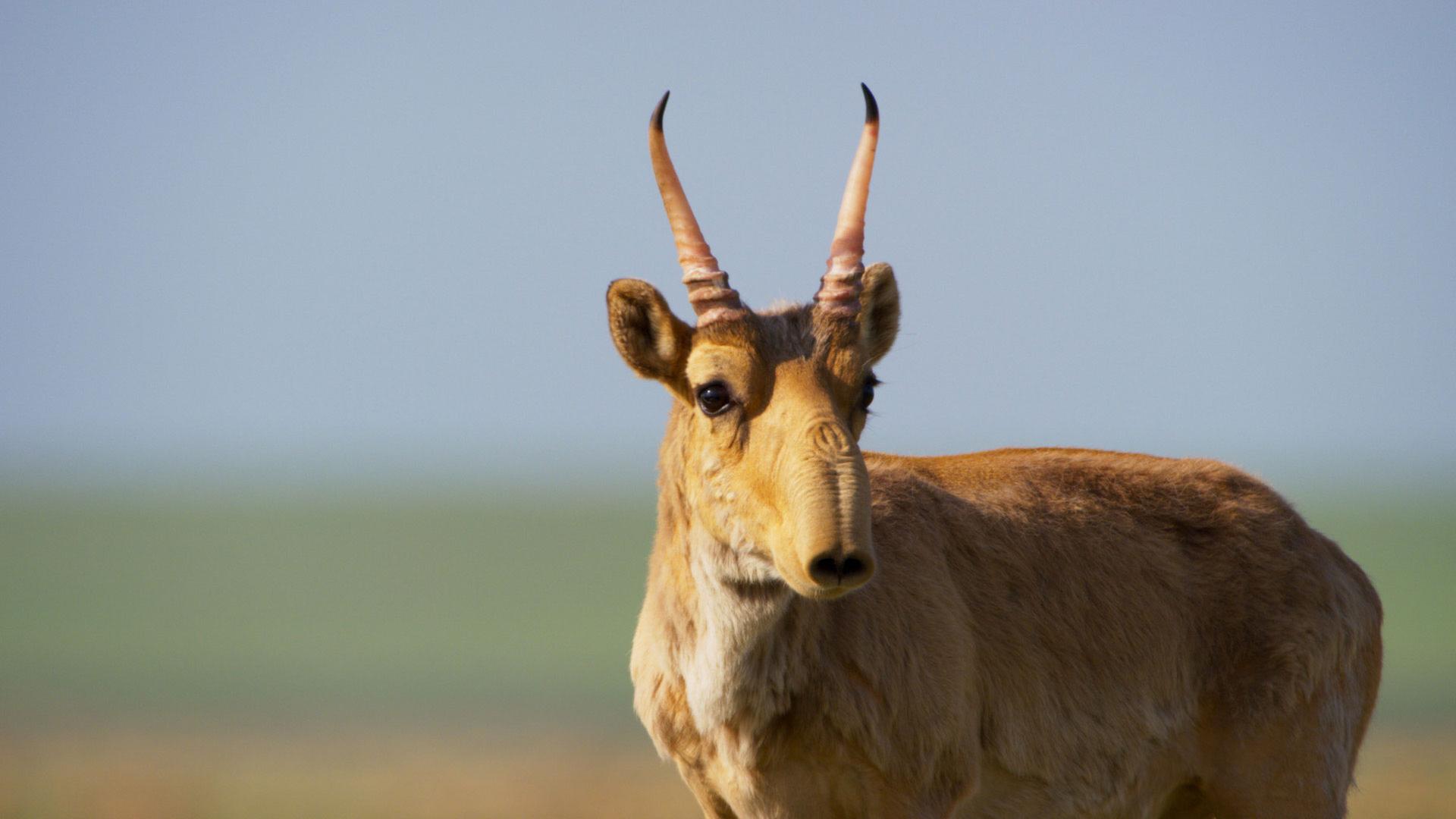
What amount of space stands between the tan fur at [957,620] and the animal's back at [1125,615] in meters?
0.02

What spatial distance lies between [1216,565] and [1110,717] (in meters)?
1.50

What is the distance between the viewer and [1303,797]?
36.9 ft

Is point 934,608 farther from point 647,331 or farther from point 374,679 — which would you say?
point 374,679

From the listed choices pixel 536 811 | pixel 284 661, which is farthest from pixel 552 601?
pixel 536 811

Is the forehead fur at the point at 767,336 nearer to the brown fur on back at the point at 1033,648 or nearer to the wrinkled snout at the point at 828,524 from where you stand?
the wrinkled snout at the point at 828,524

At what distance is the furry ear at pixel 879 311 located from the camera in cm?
988

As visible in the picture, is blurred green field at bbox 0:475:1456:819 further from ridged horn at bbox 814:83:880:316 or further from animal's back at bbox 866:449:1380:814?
ridged horn at bbox 814:83:880:316

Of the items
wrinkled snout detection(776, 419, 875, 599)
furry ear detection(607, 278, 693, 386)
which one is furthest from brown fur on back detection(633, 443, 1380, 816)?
wrinkled snout detection(776, 419, 875, 599)

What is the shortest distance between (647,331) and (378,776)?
32.5m

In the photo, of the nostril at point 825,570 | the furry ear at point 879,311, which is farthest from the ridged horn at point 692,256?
the nostril at point 825,570

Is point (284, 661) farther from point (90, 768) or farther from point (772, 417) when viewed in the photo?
point (772, 417)

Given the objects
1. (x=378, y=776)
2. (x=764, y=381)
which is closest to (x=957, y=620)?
(x=764, y=381)

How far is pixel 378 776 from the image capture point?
39.8 meters

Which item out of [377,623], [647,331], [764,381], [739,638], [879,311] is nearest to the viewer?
[764,381]
